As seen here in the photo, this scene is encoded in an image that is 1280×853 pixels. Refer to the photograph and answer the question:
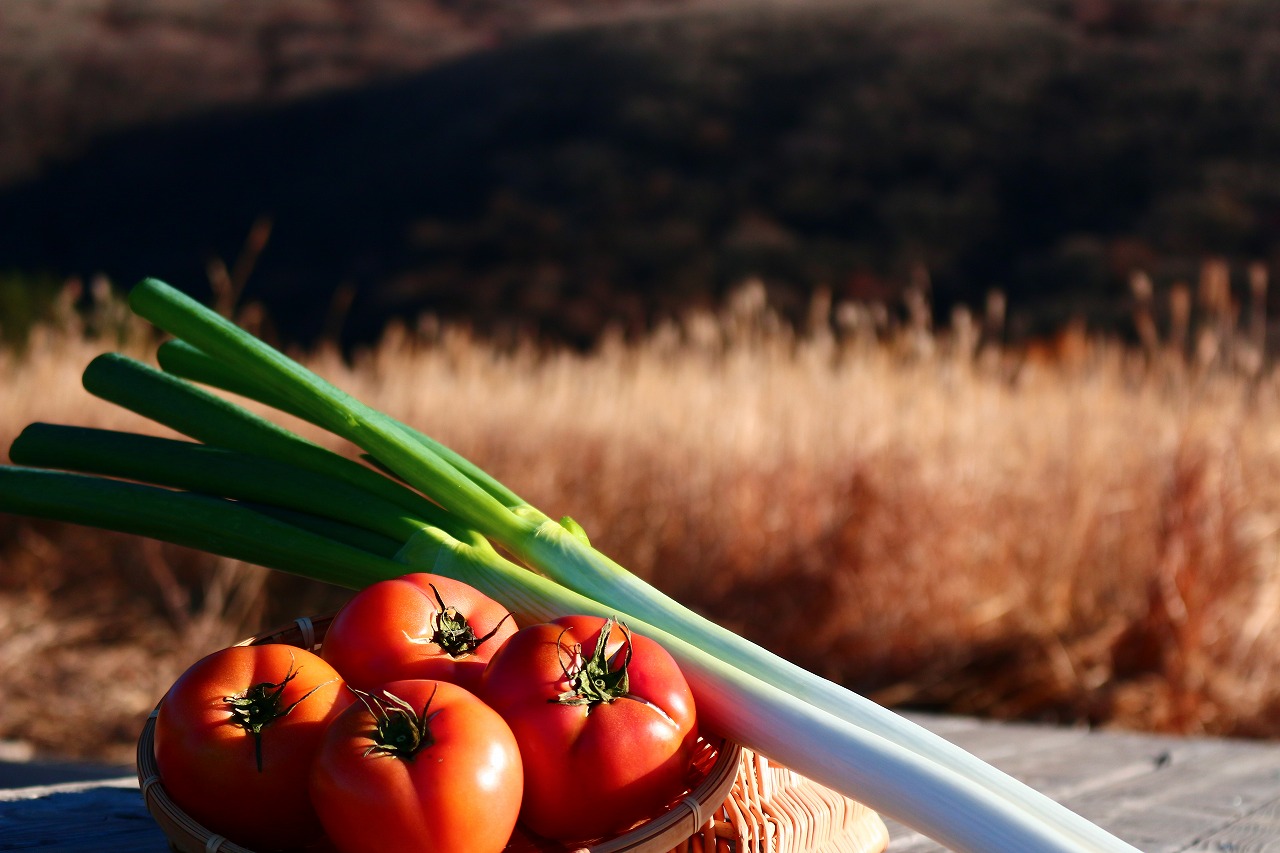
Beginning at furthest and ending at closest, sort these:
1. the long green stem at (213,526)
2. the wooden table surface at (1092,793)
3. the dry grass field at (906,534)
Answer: the dry grass field at (906,534)
the wooden table surface at (1092,793)
the long green stem at (213,526)

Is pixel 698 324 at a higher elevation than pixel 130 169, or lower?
higher

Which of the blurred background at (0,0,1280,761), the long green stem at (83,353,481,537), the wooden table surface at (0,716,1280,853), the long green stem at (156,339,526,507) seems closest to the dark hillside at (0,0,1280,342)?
the blurred background at (0,0,1280,761)

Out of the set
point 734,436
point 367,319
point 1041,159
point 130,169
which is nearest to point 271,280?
point 367,319

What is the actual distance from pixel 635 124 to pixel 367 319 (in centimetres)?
679

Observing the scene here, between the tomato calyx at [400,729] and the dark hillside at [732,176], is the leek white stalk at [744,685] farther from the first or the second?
the dark hillside at [732,176]

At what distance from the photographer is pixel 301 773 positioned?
1.08m

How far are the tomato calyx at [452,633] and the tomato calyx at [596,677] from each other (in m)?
0.14

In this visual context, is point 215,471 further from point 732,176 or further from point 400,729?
point 732,176

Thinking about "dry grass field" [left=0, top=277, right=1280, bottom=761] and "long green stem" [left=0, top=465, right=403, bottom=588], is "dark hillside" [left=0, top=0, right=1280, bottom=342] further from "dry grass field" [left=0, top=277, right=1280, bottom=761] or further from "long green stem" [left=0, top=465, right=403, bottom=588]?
"long green stem" [left=0, top=465, right=403, bottom=588]

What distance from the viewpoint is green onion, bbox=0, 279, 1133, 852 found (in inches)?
45.8

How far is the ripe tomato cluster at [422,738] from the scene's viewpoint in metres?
0.99

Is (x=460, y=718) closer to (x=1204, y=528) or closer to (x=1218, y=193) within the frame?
(x=1204, y=528)

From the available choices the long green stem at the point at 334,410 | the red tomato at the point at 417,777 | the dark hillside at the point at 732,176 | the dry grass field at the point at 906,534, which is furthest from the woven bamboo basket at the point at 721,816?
the dark hillside at the point at 732,176

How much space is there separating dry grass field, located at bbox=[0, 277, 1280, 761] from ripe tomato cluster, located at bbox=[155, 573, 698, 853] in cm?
355
